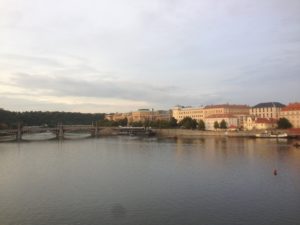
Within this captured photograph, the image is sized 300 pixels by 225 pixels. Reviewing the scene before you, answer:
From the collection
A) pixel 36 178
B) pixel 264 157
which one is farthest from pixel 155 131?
pixel 36 178

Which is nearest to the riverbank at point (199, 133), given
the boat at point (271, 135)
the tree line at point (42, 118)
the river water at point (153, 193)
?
the boat at point (271, 135)

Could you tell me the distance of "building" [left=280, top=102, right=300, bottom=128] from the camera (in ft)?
268

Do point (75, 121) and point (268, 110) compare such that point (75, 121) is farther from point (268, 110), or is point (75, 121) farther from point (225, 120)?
point (268, 110)

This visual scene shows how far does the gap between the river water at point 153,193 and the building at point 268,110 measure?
199 feet

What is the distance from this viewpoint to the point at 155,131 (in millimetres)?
100750

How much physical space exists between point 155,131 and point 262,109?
2656cm

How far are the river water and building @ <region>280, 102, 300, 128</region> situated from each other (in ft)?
167

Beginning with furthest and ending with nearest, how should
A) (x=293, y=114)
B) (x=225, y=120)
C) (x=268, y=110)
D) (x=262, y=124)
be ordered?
(x=225, y=120)
(x=268, y=110)
(x=293, y=114)
(x=262, y=124)

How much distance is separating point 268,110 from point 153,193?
77759 millimetres

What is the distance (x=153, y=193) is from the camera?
21203 millimetres

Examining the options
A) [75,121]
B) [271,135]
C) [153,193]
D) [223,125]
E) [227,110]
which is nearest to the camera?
[153,193]

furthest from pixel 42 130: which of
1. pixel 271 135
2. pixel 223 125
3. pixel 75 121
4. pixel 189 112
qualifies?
pixel 75 121

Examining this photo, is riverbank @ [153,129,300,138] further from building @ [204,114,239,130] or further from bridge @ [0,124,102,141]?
bridge @ [0,124,102,141]

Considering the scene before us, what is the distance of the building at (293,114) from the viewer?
81812mm
